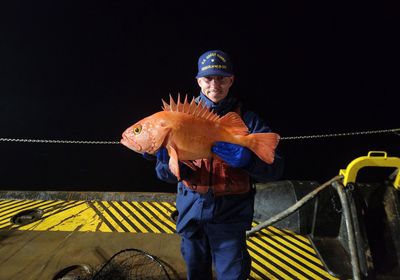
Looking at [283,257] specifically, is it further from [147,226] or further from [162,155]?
[162,155]

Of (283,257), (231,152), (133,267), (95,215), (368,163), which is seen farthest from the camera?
(95,215)

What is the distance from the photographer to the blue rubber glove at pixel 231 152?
82.9 inches

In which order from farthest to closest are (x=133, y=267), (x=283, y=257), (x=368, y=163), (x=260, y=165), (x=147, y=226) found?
1. (x=147, y=226)
2. (x=283, y=257)
3. (x=133, y=267)
4. (x=368, y=163)
5. (x=260, y=165)

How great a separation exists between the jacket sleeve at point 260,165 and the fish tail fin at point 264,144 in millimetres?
108

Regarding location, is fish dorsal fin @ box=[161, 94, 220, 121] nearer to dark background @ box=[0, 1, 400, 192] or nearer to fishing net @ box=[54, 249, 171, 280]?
fishing net @ box=[54, 249, 171, 280]

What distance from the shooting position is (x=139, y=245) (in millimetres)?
3951

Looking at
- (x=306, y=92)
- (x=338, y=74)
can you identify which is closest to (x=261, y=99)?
(x=306, y=92)

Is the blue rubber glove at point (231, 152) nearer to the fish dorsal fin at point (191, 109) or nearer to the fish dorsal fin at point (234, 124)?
the fish dorsal fin at point (234, 124)

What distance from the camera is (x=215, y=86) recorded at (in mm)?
2316

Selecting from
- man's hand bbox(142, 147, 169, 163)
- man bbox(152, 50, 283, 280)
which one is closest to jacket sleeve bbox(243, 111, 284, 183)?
man bbox(152, 50, 283, 280)

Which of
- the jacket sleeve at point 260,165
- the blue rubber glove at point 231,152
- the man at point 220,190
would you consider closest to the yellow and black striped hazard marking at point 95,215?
the man at point 220,190

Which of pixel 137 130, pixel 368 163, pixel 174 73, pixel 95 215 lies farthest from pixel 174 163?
pixel 174 73

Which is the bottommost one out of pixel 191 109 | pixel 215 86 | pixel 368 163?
pixel 368 163

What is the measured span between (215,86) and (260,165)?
763mm
